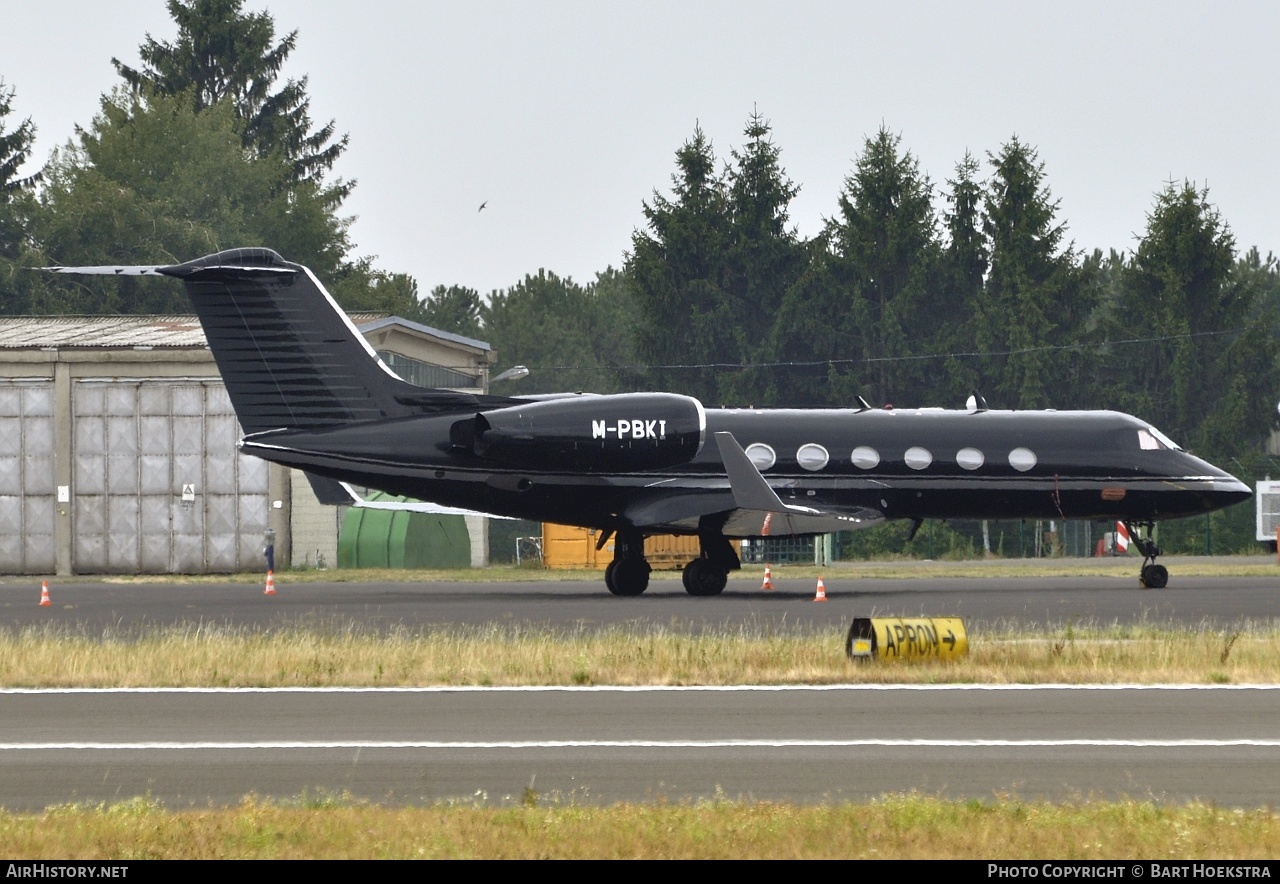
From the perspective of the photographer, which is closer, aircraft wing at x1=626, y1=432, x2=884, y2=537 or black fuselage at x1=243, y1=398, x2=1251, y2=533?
aircraft wing at x1=626, y1=432, x2=884, y2=537

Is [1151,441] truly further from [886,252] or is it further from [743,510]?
[886,252]

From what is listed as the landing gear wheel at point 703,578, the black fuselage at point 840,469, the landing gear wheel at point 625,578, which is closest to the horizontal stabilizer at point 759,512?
the black fuselage at point 840,469

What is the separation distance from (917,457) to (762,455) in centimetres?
293

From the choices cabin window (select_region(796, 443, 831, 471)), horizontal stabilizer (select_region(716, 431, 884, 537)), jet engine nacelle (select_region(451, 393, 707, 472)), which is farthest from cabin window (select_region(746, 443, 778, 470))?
jet engine nacelle (select_region(451, 393, 707, 472))

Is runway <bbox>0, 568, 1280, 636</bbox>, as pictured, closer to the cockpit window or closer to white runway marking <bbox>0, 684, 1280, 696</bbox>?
the cockpit window

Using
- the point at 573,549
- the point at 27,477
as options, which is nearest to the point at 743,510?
the point at 573,549

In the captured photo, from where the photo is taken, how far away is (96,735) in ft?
44.1

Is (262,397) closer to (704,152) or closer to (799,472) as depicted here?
(799,472)

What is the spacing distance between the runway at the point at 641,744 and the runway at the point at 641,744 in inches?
1.0

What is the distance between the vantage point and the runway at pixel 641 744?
10.7 meters

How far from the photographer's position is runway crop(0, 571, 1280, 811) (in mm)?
10750

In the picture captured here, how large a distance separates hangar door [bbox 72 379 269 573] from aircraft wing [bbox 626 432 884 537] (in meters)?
20.5

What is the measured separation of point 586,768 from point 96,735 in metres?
4.32

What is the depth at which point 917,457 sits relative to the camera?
103 feet
